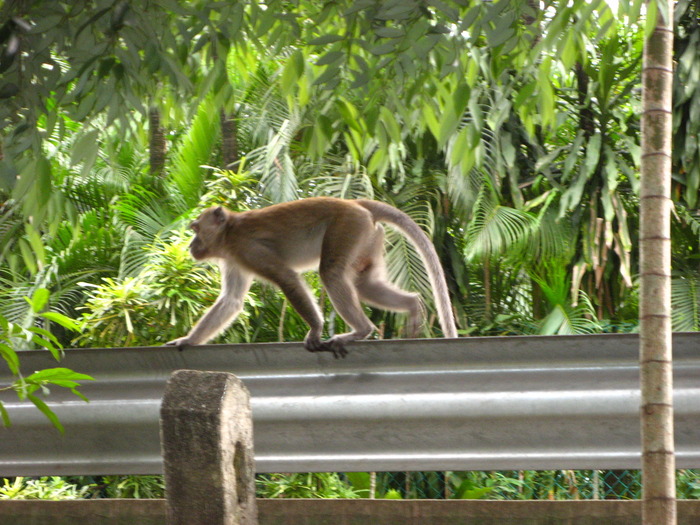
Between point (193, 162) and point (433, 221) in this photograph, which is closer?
point (433, 221)

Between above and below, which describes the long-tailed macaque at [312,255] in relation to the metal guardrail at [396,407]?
above

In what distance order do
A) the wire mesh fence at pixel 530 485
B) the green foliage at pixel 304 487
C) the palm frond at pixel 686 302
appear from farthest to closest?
the palm frond at pixel 686 302
the green foliage at pixel 304 487
the wire mesh fence at pixel 530 485

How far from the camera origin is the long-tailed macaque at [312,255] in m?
4.61

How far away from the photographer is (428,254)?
4641 mm

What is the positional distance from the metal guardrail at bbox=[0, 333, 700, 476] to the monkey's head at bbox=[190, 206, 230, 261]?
196 cm

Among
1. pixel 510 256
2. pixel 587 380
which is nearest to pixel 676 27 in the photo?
pixel 510 256

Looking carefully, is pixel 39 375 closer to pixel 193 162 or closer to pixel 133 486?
pixel 133 486

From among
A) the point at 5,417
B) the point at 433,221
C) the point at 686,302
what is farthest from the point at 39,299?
the point at 686,302

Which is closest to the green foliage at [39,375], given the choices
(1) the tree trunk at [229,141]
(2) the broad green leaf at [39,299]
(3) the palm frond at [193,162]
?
(2) the broad green leaf at [39,299]

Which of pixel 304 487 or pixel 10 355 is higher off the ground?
pixel 10 355

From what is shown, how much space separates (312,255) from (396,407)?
7.45ft

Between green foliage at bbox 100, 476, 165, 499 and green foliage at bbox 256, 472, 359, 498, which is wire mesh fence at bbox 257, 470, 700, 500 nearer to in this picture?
green foliage at bbox 256, 472, 359, 498

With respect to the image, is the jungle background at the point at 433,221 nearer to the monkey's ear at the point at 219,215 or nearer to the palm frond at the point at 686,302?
the palm frond at the point at 686,302

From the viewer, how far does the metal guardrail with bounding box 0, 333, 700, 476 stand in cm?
270
